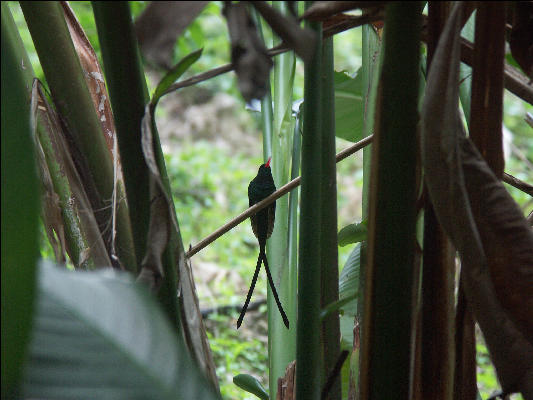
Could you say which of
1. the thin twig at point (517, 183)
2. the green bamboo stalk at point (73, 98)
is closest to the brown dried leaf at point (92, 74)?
the green bamboo stalk at point (73, 98)

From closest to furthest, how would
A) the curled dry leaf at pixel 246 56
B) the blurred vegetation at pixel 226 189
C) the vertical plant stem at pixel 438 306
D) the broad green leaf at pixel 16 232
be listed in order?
1. the broad green leaf at pixel 16 232
2. the curled dry leaf at pixel 246 56
3. the vertical plant stem at pixel 438 306
4. the blurred vegetation at pixel 226 189

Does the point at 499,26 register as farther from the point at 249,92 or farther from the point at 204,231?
the point at 204,231

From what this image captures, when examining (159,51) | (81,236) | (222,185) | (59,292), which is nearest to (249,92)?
(159,51)

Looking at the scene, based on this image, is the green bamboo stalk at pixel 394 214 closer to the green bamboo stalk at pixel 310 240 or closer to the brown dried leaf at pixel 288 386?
the green bamboo stalk at pixel 310 240

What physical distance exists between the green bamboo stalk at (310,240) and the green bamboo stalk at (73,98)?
17cm

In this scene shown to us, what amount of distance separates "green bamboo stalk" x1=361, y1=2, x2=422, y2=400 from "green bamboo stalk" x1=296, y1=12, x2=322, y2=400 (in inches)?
2.1

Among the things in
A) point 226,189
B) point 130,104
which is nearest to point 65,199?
point 130,104

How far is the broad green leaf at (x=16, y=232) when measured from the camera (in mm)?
231

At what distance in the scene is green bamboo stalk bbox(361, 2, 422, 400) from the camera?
366 millimetres

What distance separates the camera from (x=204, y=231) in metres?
2.52

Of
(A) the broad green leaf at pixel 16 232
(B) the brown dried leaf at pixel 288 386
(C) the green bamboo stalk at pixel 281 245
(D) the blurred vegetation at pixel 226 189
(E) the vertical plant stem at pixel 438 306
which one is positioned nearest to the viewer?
(A) the broad green leaf at pixel 16 232

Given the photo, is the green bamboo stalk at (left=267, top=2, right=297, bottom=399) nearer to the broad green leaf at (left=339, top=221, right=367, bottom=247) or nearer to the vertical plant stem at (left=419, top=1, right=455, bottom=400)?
the broad green leaf at (left=339, top=221, right=367, bottom=247)

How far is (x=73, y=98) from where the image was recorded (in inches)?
19.7

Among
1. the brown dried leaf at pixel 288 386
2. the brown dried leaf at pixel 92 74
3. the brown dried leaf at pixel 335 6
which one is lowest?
the brown dried leaf at pixel 288 386
